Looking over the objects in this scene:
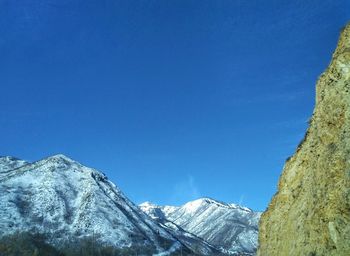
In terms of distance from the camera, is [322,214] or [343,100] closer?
[322,214]

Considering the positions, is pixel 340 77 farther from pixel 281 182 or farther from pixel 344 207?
pixel 281 182

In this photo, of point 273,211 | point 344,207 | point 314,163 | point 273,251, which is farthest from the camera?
point 273,211

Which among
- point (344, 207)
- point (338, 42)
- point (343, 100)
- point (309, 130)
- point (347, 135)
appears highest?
point (338, 42)

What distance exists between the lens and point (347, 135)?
28.8m

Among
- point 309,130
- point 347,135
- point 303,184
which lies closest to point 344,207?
point 347,135

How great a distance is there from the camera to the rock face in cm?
A: 2755

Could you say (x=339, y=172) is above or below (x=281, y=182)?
below

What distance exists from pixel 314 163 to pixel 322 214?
240 inches

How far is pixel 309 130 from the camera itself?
128ft

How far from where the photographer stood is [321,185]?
30875mm

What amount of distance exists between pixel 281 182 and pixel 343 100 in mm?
12612

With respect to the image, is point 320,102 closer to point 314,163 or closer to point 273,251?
point 314,163

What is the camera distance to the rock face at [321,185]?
27.5 meters

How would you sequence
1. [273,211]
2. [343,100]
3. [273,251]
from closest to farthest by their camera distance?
[343,100], [273,251], [273,211]
